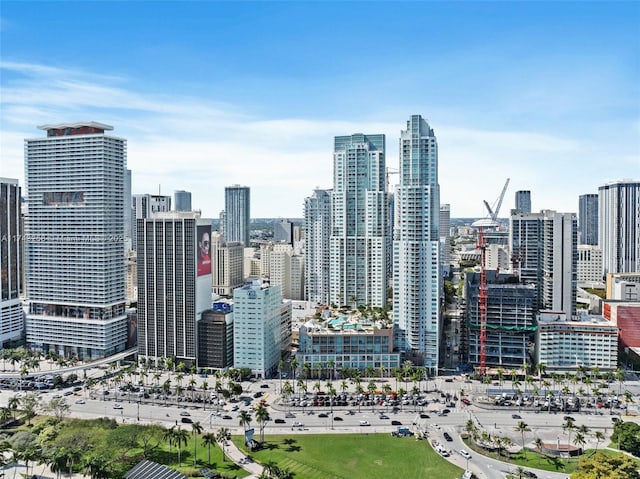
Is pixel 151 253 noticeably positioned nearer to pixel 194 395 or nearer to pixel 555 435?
pixel 194 395

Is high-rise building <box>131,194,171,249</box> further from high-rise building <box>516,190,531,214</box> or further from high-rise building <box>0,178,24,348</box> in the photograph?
high-rise building <box>516,190,531,214</box>

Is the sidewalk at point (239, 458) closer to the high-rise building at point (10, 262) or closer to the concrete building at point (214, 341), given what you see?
the concrete building at point (214, 341)

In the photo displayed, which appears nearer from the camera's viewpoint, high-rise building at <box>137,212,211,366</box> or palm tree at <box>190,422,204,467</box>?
palm tree at <box>190,422,204,467</box>

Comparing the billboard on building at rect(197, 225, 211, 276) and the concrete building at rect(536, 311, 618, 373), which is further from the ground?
the billboard on building at rect(197, 225, 211, 276)

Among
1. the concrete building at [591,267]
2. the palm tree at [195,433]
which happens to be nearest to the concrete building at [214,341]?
the palm tree at [195,433]

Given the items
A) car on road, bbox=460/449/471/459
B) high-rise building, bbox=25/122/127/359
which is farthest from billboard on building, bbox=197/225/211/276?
car on road, bbox=460/449/471/459

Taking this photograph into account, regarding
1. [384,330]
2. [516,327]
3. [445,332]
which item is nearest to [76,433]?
[384,330]

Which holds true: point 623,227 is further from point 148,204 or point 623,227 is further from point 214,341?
point 148,204
